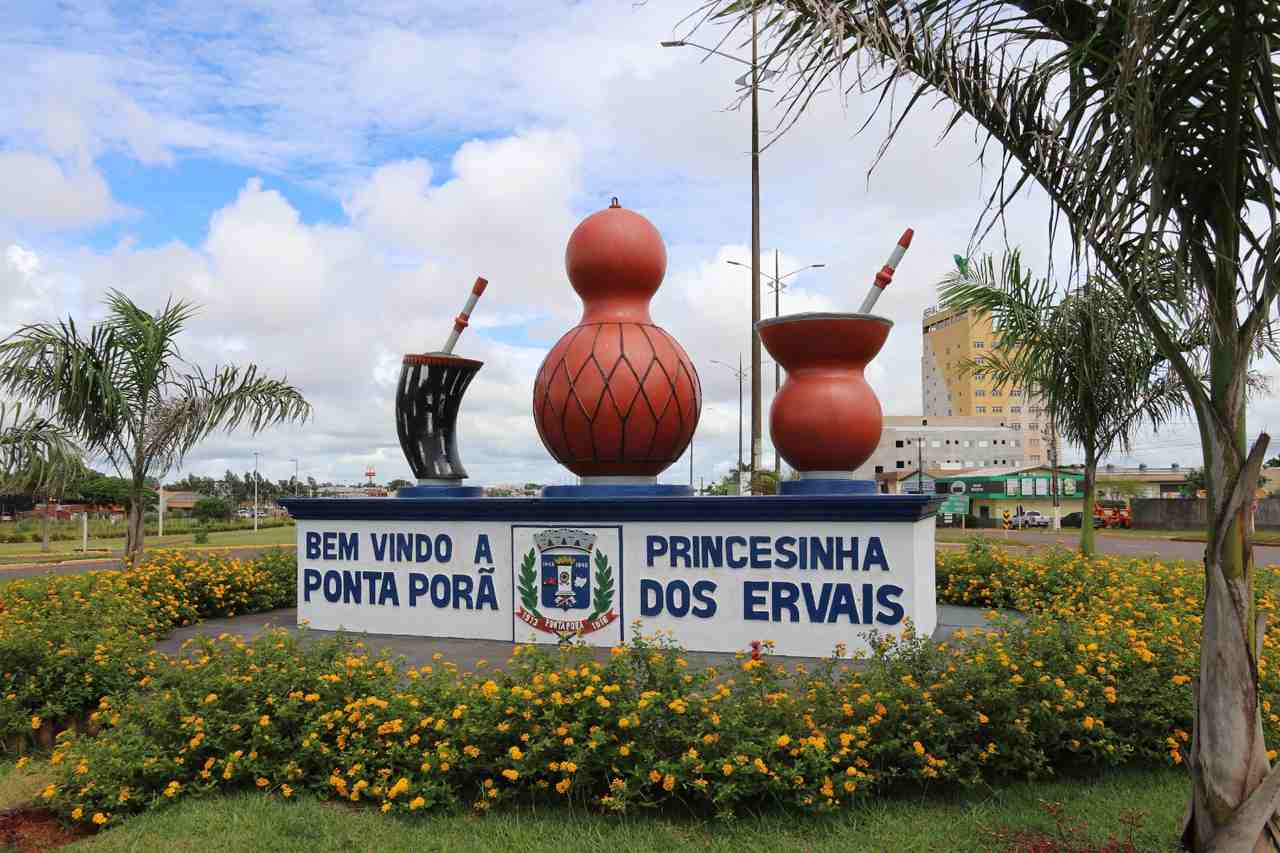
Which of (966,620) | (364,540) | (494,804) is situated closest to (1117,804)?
(494,804)

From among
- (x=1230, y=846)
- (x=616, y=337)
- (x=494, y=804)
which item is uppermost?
(x=616, y=337)

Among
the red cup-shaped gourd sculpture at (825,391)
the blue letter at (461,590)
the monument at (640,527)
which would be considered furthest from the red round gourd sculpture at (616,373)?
the blue letter at (461,590)

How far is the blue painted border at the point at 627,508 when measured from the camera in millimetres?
7176

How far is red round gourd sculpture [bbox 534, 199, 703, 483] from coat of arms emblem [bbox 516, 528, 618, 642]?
704mm

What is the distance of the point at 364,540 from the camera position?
8883 mm

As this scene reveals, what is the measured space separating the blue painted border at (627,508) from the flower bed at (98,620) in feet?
5.44

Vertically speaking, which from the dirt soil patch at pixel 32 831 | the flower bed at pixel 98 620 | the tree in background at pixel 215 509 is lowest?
the tree in background at pixel 215 509

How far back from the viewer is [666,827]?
4324 millimetres

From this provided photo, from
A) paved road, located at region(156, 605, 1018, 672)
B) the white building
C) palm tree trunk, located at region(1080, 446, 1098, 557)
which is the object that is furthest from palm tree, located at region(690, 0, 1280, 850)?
the white building

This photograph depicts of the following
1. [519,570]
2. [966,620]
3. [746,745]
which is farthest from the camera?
[966,620]

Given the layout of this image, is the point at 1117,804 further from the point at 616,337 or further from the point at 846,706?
the point at 616,337

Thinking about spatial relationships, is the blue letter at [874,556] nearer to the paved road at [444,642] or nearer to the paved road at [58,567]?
the paved road at [444,642]

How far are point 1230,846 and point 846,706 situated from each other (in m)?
1.78

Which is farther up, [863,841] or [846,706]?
[846,706]
